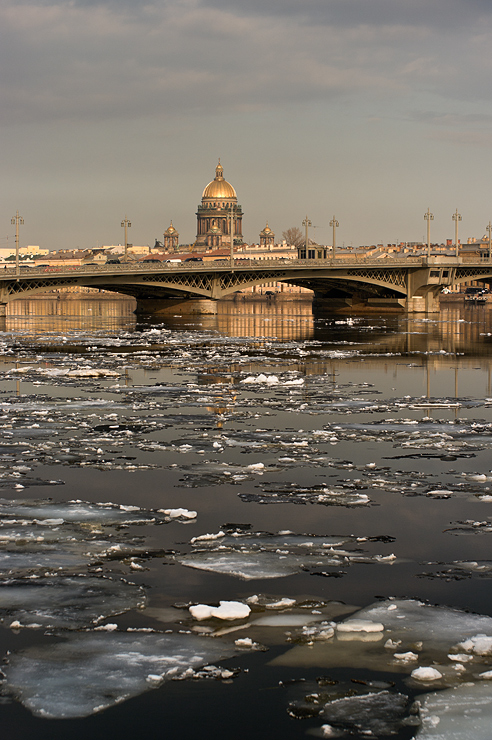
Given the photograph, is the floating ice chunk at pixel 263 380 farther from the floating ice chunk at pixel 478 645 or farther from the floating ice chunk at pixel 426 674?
the floating ice chunk at pixel 426 674

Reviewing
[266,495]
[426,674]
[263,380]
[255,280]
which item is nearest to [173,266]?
[255,280]

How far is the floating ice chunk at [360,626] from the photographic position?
19.4 feet

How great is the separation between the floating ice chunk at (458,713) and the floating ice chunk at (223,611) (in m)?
1.46

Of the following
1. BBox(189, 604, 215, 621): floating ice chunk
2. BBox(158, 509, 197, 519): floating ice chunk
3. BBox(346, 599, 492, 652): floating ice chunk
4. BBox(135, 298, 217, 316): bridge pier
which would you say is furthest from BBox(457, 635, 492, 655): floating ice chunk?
BBox(135, 298, 217, 316): bridge pier

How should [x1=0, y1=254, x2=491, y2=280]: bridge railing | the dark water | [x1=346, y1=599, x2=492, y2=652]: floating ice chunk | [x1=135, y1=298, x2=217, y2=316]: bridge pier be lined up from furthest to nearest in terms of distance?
[x1=135, y1=298, x2=217, y2=316]: bridge pier → [x1=0, y1=254, x2=491, y2=280]: bridge railing → [x1=346, y1=599, x2=492, y2=652]: floating ice chunk → the dark water

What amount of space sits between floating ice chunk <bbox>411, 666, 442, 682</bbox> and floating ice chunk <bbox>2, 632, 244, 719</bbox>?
1.09 metres

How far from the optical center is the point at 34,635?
5.87 meters

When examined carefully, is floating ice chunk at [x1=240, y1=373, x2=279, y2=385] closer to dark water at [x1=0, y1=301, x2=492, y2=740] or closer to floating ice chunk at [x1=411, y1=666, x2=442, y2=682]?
dark water at [x1=0, y1=301, x2=492, y2=740]

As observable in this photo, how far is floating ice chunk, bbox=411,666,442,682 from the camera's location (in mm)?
5293

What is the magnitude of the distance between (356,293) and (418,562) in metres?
71.2

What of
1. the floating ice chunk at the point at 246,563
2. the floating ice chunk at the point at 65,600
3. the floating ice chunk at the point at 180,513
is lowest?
the floating ice chunk at the point at 65,600

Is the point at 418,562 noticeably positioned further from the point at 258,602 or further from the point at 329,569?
the point at 258,602

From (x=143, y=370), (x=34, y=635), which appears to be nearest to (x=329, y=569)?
(x=34, y=635)

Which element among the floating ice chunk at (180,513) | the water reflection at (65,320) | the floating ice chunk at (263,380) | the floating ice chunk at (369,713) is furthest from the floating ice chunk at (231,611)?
the water reflection at (65,320)
